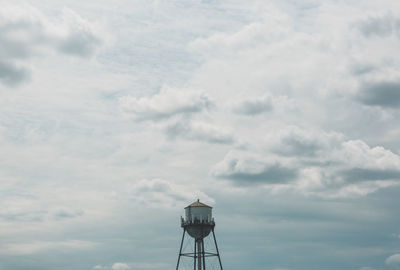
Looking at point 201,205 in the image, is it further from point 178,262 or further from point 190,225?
point 178,262

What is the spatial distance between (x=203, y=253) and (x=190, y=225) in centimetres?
486

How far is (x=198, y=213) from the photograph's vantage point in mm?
92188

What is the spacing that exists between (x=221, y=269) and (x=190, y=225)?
325 inches

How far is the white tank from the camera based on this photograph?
302 feet

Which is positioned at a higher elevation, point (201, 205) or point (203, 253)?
point (201, 205)

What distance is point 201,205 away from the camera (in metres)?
92.7

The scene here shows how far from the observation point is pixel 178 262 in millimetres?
92250

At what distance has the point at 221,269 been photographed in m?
90.9

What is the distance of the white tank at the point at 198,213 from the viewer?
3627 inches

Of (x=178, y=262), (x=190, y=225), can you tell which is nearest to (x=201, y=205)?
(x=190, y=225)

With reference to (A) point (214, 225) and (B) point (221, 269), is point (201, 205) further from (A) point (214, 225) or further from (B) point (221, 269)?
(B) point (221, 269)

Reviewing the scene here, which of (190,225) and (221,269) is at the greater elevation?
(190,225)

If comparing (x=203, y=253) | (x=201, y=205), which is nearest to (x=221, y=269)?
(x=203, y=253)

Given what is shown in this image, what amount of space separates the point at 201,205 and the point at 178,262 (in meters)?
9.57
